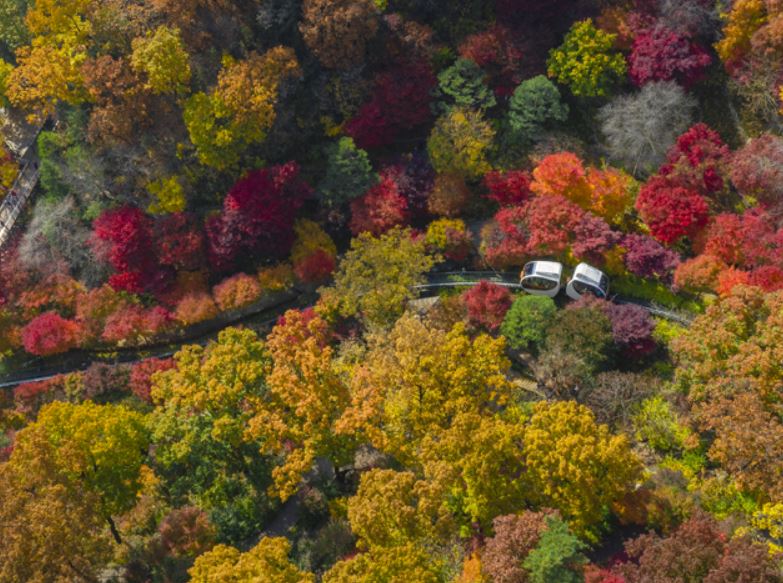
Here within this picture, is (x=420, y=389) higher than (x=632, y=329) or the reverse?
higher

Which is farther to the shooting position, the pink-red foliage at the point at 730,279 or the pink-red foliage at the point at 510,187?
the pink-red foliage at the point at 510,187

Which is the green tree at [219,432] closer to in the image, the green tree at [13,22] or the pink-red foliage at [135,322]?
the pink-red foliage at [135,322]

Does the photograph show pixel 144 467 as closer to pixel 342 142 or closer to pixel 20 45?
pixel 342 142

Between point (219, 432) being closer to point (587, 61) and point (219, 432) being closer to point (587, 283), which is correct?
point (587, 283)

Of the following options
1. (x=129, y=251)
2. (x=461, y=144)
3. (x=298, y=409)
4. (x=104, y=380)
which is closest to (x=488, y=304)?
(x=461, y=144)

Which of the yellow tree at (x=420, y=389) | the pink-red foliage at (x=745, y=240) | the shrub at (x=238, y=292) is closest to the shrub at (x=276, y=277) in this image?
the shrub at (x=238, y=292)

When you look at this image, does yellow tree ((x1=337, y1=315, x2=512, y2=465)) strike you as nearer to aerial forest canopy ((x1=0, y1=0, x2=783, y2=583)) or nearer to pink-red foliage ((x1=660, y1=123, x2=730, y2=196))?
aerial forest canopy ((x1=0, y1=0, x2=783, y2=583))

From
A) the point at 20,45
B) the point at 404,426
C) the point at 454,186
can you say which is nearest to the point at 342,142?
the point at 454,186
